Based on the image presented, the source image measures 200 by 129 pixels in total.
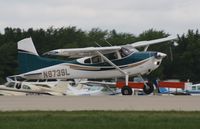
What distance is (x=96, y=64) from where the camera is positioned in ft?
99.3

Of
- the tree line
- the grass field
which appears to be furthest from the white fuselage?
the tree line

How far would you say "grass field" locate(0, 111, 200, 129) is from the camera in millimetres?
13180

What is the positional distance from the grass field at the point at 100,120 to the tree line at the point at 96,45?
59729 millimetres

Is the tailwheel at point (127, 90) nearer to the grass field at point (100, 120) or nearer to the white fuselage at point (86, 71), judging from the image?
the white fuselage at point (86, 71)

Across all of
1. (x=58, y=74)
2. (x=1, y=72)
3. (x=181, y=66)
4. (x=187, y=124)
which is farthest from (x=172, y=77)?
(x=187, y=124)

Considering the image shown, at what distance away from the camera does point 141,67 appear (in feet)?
96.2

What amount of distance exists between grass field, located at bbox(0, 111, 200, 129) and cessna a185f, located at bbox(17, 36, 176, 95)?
12.4m

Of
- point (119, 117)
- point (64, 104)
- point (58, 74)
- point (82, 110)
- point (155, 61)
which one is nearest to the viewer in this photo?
point (119, 117)

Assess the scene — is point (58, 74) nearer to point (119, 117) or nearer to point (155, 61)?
point (155, 61)

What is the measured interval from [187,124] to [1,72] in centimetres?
7928

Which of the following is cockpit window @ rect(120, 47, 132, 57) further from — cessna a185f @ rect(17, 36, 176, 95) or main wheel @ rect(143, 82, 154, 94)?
main wheel @ rect(143, 82, 154, 94)

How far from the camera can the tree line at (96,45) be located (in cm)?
9094

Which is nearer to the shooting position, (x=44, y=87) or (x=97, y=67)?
(x=97, y=67)

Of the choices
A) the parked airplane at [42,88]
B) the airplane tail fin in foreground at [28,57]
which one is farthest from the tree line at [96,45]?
the airplane tail fin in foreground at [28,57]
